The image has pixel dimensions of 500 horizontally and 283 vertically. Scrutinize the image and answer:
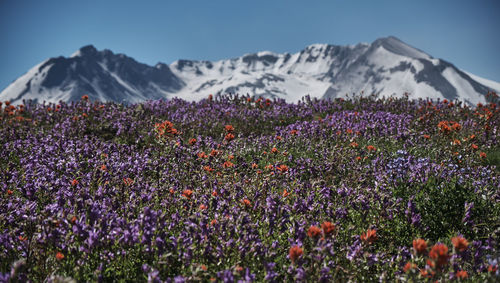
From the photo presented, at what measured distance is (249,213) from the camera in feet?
12.7

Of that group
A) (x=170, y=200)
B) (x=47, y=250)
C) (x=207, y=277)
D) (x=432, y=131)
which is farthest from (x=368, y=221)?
(x=432, y=131)

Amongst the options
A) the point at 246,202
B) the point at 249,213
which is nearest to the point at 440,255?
the point at 246,202

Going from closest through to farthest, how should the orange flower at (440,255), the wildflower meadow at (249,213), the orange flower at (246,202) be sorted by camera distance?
1. the orange flower at (440,255)
2. the wildflower meadow at (249,213)
3. the orange flower at (246,202)

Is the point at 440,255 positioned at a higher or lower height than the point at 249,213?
lower

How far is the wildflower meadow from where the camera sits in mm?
2822

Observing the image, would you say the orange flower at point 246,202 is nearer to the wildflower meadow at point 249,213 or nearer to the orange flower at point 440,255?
the wildflower meadow at point 249,213

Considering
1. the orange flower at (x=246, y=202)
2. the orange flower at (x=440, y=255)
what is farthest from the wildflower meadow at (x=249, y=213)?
the orange flower at (x=246, y=202)

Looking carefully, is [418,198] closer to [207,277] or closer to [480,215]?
[480,215]

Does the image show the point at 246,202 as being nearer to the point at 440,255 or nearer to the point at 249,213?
the point at 249,213

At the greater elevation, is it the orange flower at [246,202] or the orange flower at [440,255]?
the orange flower at [246,202]

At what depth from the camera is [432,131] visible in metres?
9.04

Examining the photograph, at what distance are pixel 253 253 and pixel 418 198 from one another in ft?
9.43

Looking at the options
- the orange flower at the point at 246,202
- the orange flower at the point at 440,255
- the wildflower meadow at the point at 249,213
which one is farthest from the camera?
the orange flower at the point at 246,202

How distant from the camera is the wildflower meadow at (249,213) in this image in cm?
282
